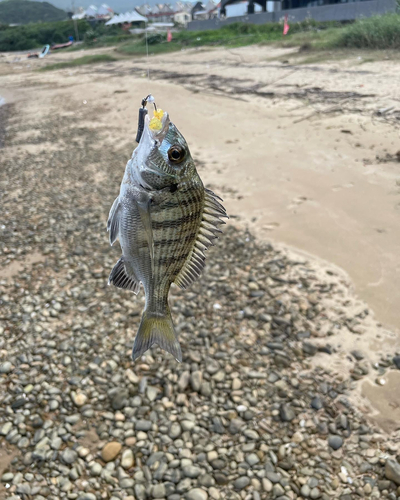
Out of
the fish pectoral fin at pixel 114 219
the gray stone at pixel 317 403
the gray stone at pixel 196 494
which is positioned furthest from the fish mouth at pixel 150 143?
the gray stone at pixel 317 403

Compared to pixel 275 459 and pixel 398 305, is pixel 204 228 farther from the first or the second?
pixel 398 305

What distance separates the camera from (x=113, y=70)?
30906 mm

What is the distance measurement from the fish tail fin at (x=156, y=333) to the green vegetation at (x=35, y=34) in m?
67.7

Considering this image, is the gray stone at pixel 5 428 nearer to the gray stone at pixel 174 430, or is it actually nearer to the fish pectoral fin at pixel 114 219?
the gray stone at pixel 174 430

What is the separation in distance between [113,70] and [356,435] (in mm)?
31496

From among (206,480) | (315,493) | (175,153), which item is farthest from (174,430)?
(175,153)

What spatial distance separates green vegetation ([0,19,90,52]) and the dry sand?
44.2 m

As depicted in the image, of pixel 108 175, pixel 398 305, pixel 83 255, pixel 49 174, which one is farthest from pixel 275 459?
pixel 49 174

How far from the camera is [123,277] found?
2424 mm

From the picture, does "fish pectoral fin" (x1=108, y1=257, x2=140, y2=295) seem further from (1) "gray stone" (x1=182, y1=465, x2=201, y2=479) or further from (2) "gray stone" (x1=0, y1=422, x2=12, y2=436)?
A: (2) "gray stone" (x1=0, y1=422, x2=12, y2=436)

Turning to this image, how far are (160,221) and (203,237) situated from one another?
0.29 metres

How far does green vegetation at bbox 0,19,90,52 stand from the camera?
194 ft

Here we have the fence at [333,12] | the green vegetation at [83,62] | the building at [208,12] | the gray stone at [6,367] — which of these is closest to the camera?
the gray stone at [6,367]

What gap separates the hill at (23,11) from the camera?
36.0 m
